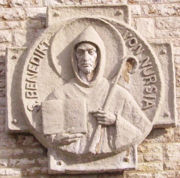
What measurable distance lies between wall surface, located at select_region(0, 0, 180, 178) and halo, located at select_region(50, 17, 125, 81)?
12.6 inches

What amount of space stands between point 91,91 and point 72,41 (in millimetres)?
500

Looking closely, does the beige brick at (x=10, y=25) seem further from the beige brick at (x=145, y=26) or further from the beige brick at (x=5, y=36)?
the beige brick at (x=145, y=26)

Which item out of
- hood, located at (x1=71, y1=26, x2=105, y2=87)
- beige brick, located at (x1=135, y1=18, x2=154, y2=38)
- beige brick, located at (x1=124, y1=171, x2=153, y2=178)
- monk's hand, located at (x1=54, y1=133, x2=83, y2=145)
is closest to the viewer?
monk's hand, located at (x1=54, y1=133, x2=83, y2=145)

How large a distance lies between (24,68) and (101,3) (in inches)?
40.8

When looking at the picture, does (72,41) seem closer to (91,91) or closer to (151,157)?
(91,91)

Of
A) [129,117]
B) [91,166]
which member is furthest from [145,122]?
[91,166]

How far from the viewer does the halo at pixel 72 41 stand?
24.0 ft

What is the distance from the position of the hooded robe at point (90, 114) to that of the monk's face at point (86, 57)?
0.04m

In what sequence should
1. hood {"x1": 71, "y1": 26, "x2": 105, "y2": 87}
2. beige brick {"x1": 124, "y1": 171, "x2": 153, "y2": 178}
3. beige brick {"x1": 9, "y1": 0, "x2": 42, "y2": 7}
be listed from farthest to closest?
beige brick {"x1": 9, "y1": 0, "x2": 42, "y2": 7} < hood {"x1": 71, "y1": 26, "x2": 105, "y2": 87} < beige brick {"x1": 124, "y1": 171, "x2": 153, "y2": 178}

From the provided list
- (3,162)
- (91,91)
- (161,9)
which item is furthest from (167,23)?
(3,162)

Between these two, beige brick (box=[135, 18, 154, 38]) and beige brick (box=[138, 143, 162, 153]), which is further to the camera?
beige brick (box=[135, 18, 154, 38])

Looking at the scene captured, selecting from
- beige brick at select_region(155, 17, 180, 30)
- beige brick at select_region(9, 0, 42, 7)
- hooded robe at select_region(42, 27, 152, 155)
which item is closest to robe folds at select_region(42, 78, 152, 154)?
hooded robe at select_region(42, 27, 152, 155)

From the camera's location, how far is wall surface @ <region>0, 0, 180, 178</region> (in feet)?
23.5

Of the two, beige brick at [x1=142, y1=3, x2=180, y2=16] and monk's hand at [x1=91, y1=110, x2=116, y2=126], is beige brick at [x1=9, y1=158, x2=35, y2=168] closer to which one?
monk's hand at [x1=91, y1=110, x2=116, y2=126]
